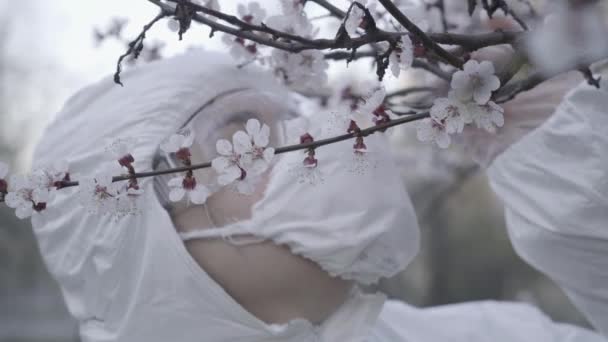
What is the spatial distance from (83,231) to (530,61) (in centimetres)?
79

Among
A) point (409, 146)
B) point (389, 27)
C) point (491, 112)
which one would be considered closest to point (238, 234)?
→ point (389, 27)

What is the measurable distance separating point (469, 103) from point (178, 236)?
58 cm

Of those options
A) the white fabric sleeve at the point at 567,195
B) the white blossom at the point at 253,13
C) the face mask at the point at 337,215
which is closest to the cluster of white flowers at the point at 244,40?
the white blossom at the point at 253,13

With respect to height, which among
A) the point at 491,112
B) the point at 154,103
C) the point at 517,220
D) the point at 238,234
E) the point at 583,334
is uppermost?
the point at 154,103

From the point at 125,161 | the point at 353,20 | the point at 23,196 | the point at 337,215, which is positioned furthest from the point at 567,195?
the point at 23,196

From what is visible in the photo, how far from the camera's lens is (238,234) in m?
0.99

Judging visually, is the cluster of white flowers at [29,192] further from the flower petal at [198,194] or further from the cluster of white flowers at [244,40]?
the cluster of white flowers at [244,40]

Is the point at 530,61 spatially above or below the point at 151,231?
above

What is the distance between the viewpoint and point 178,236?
3.22 feet

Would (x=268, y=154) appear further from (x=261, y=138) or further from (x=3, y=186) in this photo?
(x=3, y=186)

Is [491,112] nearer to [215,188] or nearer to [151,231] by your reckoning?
[215,188]

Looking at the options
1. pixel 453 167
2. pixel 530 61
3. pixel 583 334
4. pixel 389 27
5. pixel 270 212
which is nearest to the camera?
pixel 530 61

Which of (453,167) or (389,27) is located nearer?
(389,27)

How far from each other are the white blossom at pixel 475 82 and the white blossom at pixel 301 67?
1.03 ft
